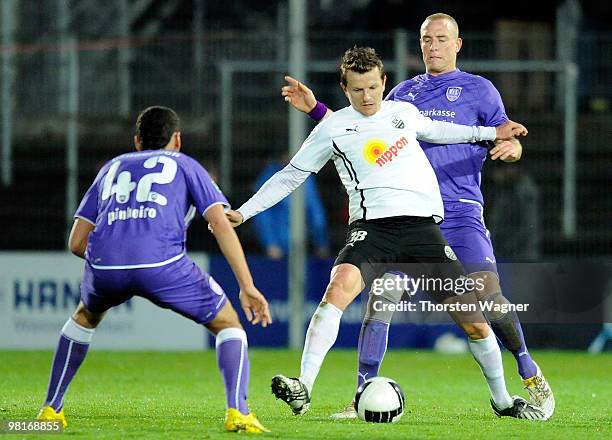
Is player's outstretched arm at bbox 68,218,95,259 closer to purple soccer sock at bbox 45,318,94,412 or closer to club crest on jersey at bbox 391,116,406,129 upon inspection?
purple soccer sock at bbox 45,318,94,412

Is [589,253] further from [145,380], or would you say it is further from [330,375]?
Answer: [145,380]

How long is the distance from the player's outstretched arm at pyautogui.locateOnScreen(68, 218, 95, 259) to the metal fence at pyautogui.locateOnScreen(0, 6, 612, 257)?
28.0 feet

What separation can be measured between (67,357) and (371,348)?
1980 millimetres

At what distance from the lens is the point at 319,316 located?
7.98 meters

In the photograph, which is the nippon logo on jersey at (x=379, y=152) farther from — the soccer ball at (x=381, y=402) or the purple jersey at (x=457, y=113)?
the soccer ball at (x=381, y=402)

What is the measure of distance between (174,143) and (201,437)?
1.54m

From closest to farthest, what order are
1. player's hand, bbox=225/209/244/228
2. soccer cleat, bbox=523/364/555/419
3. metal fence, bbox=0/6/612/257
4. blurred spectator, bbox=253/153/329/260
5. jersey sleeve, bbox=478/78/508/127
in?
player's hand, bbox=225/209/244/228 < soccer cleat, bbox=523/364/555/419 < jersey sleeve, bbox=478/78/508/127 < blurred spectator, bbox=253/153/329/260 < metal fence, bbox=0/6/612/257

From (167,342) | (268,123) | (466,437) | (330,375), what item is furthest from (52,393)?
(268,123)

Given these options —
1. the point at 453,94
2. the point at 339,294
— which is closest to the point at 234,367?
the point at 339,294

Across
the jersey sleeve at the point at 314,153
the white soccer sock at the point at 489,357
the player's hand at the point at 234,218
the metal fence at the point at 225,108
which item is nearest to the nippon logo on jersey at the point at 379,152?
the jersey sleeve at the point at 314,153

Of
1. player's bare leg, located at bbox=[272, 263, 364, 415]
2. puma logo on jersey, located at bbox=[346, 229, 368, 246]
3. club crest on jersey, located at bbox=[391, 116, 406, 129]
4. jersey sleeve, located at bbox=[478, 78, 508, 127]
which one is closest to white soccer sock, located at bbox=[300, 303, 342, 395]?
player's bare leg, located at bbox=[272, 263, 364, 415]

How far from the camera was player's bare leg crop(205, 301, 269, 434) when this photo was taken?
7.03 meters

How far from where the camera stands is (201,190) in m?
7.11

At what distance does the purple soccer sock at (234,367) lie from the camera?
702 centimetres
